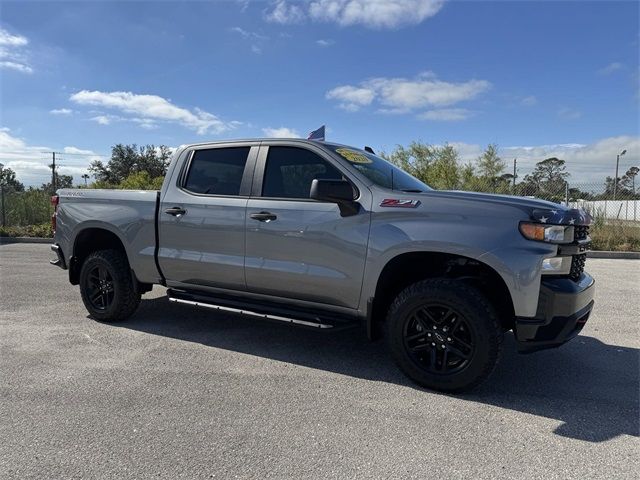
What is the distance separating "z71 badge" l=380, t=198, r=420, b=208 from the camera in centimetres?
382

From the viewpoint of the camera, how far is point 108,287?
551cm

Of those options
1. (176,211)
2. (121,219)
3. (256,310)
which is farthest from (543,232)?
(121,219)

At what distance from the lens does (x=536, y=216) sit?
3408 millimetres

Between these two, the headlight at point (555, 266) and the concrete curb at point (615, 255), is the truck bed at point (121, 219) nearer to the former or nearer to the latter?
the headlight at point (555, 266)

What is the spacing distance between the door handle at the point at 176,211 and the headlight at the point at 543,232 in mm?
3127

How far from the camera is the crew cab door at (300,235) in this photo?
4.04 metres

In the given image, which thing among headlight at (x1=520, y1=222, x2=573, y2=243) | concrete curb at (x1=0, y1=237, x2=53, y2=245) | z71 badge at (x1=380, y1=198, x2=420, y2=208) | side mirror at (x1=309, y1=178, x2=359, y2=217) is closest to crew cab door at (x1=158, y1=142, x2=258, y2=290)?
side mirror at (x1=309, y1=178, x2=359, y2=217)

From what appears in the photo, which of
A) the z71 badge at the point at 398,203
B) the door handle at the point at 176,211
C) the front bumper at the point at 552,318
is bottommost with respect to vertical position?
the front bumper at the point at 552,318

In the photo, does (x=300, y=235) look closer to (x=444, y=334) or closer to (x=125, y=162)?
(x=444, y=334)

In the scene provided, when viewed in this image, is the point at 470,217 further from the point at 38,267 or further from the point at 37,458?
the point at 38,267

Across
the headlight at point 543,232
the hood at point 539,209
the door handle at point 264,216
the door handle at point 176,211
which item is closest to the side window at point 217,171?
the door handle at point 176,211

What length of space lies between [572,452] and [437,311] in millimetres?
1255

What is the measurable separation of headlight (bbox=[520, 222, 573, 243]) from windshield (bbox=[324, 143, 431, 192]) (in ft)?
3.89

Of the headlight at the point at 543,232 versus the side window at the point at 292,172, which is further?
the side window at the point at 292,172
